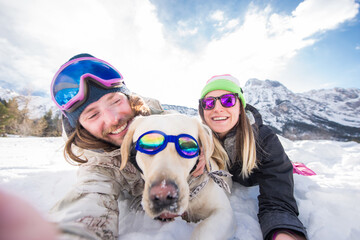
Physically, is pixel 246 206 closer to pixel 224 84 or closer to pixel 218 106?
pixel 218 106

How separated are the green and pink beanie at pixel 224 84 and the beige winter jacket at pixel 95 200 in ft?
5.85

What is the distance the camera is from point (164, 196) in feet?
3.52

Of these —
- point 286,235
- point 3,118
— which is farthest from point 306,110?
point 3,118

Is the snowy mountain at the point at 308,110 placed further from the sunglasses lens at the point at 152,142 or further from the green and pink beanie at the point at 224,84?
the sunglasses lens at the point at 152,142

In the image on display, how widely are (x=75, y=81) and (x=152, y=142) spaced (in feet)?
4.99

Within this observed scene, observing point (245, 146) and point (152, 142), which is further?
point (245, 146)

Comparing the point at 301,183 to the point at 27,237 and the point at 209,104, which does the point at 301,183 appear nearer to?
the point at 209,104

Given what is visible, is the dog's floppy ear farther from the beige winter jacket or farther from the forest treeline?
the forest treeline

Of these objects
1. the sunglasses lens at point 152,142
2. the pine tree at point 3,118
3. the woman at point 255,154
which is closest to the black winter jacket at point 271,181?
the woman at point 255,154

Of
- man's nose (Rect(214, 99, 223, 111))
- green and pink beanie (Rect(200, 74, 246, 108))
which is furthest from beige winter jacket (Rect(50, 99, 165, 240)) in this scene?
green and pink beanie (Rect(200, 74, 246, 108))

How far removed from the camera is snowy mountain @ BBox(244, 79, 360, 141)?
150ft

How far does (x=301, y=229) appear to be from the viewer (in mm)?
1500

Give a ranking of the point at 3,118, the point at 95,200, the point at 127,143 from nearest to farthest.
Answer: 1. the point at 95,200
2. the point at 127,143
3. the point at 3,118

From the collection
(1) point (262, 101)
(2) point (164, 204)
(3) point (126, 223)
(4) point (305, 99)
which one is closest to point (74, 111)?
(3) point (126, 223)
